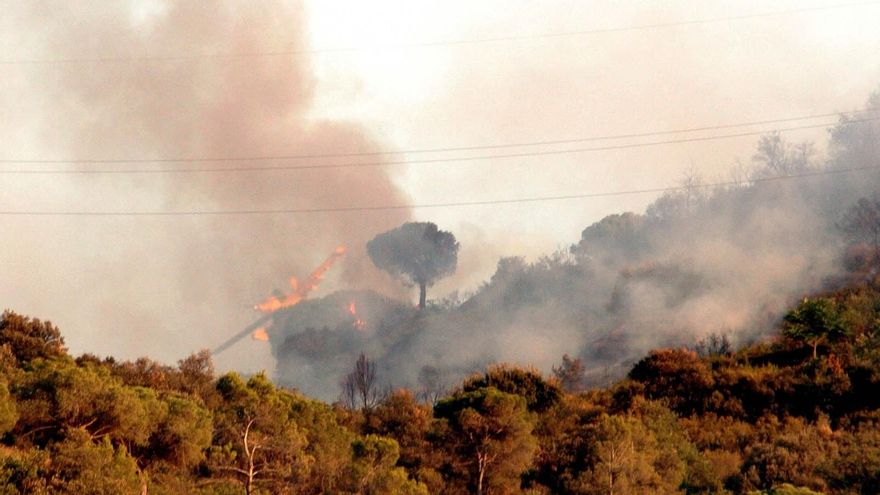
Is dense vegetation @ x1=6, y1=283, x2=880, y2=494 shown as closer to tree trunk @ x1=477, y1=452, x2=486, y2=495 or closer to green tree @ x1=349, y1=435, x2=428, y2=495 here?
green tree @ x1=349, y1=435, x2=428, y2=495

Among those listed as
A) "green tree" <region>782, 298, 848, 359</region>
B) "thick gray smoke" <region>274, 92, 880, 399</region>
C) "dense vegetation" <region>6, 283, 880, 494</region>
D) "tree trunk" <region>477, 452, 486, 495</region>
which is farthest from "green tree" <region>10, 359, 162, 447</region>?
"thick gray smoke" <region>274, 92, 880, 399</region>

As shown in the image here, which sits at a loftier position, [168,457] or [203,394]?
[203,394]

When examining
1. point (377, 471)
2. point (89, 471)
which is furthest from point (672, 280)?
point (89, 471)

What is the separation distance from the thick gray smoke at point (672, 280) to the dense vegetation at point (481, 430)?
35861mm

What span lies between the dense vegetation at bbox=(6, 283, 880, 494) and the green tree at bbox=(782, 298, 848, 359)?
17 centimetres

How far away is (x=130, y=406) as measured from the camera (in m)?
43.9

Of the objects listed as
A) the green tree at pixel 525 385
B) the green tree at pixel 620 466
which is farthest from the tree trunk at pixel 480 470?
the green tree at pixel 525 385

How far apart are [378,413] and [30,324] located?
114 feet

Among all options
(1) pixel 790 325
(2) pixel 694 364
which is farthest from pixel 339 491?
(1) pixel 790 325

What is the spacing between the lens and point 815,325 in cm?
8288

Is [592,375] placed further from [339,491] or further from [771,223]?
[339,491]

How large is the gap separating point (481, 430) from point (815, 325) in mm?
38099

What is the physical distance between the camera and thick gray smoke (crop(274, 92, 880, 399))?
127 metres

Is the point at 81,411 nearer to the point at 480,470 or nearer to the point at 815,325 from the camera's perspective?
the point at 480,470
